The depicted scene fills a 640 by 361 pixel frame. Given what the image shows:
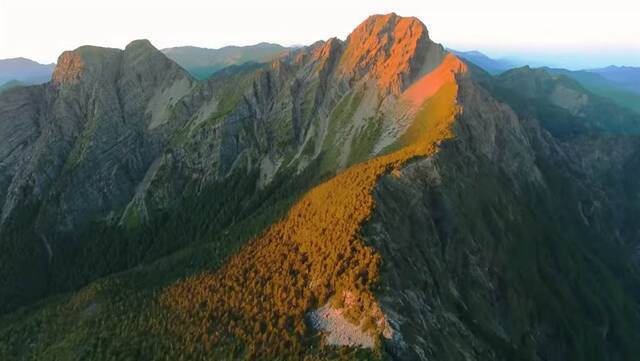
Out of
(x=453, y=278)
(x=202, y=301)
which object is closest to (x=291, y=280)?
(x=202, y=301)

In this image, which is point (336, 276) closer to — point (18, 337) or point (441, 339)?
point (441, 339)

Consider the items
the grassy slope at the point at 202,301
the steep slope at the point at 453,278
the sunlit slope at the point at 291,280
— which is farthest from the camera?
the grassy slope at the point at 202,301

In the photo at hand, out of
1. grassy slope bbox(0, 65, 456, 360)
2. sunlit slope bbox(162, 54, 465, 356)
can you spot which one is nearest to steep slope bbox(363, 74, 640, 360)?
sunlit slope bbox(162, 54, 465, 356)

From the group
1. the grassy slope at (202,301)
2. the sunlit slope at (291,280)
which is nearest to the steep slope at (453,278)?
the sunlit slope at (291,280)

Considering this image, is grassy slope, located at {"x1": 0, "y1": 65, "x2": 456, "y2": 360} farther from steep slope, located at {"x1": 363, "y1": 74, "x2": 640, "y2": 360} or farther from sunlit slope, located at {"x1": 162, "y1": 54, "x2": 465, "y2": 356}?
steep slope, located at {"x1": 363, "y1": 74, "x2": 640, "y2": 360}

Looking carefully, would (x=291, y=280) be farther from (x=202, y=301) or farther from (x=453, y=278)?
(x=453, y=278)

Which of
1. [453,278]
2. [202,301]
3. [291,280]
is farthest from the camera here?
[453,278]

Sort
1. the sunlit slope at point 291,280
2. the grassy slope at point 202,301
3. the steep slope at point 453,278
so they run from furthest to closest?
the grassy slope at point 202,301
the steep slope at point 453,278
the sunlit slope at point 291,280

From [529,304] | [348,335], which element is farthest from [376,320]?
[529,304]

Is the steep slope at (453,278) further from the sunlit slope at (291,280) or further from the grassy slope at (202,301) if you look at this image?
the grassy slope at (202,301)
